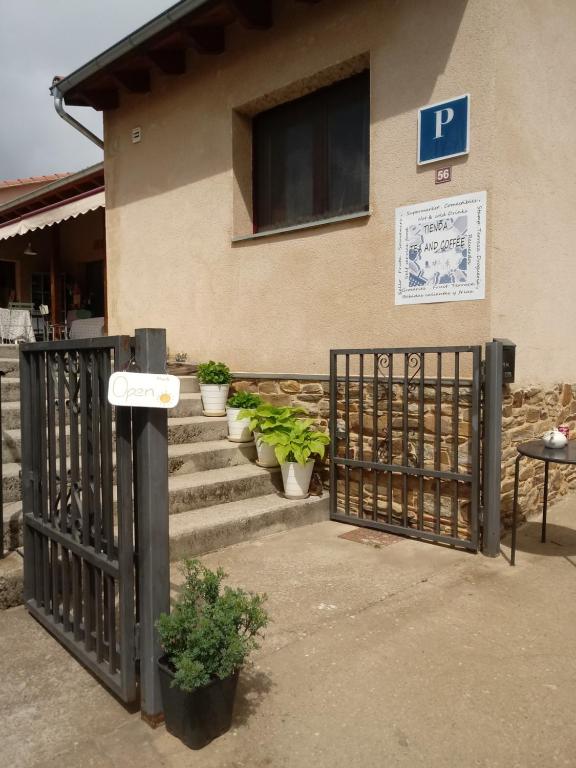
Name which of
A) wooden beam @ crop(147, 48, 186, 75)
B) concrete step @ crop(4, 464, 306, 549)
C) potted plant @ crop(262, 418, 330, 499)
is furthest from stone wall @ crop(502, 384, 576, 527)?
wooden beam @ crop(147, 48, 186, 75)

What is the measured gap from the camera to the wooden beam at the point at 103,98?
714cm

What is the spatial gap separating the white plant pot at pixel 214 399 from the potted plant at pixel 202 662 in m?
3.61

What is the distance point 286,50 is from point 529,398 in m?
3.97

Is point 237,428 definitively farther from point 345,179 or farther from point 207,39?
point 207,39

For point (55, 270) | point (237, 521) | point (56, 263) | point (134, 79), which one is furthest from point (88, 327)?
point (237, 521)

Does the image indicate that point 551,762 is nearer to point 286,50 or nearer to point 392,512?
point 392,512

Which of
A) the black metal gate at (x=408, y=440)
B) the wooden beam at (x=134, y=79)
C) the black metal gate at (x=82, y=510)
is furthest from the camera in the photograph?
the wooden beam at (x=134, y=79)

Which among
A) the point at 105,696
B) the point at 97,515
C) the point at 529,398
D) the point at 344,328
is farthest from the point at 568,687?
the point at 344,328

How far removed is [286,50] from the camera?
5.49 metres

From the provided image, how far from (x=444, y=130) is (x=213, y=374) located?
3010mm

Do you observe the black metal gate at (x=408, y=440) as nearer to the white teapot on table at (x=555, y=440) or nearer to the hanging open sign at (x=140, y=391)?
the white teapot on table at (x=555, y=440)

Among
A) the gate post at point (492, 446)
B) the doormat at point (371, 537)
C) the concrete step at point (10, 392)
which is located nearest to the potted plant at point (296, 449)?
the doormat at point (371, 537)

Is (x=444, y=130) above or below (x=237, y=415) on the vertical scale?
above

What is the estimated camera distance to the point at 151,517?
7.20ft
